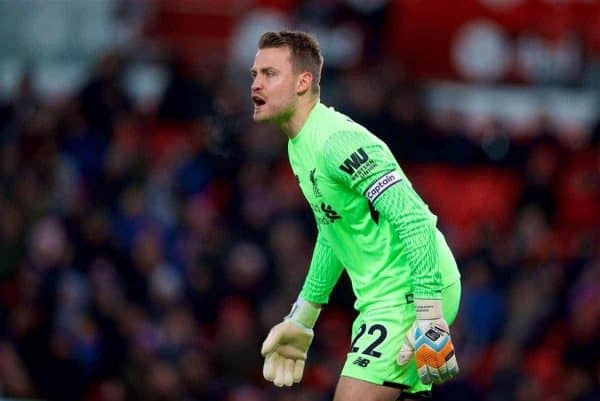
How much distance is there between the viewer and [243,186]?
1272 centimetres

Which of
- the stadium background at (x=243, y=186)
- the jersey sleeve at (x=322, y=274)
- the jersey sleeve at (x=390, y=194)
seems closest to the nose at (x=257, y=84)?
the jersey sleeve at (x=390, y=194)

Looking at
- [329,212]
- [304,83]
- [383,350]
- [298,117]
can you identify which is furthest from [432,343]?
[304,83]

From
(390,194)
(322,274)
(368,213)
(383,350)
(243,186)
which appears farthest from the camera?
(243,186)

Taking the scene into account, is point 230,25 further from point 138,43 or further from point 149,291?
point 149,291

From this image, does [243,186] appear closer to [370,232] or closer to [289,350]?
[289,350]

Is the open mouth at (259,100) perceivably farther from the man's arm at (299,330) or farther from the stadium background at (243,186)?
the stadium background at (243,186)

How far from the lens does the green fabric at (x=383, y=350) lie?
6.27m

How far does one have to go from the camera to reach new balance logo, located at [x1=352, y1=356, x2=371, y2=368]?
20.6 feet

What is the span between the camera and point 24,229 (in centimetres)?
1265

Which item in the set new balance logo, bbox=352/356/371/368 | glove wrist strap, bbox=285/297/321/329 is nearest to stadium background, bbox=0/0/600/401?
glove wrist strap, bbox=285/297/321/329

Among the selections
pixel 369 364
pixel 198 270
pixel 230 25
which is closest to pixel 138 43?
pixel 230 25

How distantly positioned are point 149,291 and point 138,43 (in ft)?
11.5

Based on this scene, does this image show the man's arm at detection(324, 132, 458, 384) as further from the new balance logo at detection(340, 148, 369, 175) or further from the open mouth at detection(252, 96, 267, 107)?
the open mouth at detection(252, 96, 267, 107)

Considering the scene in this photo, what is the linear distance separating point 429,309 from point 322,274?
1004 millimetres
